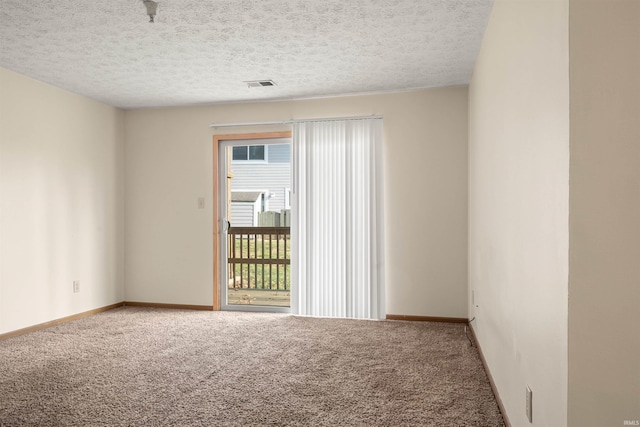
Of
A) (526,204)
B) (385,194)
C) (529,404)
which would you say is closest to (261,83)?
(385,194)

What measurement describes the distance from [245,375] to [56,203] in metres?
2.78

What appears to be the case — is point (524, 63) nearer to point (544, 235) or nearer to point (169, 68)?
point (544, 235)

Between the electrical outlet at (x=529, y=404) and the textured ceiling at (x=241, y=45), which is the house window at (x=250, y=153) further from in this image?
the electrical outlet at (x=529, y=404)

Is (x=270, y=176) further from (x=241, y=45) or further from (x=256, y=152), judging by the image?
(x=241, y=45)

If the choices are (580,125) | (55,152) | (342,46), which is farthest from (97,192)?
(580,125)

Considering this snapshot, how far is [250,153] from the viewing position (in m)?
5.11

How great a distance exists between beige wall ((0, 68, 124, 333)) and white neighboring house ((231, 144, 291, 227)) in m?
1.41

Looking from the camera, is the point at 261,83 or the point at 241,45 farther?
the point at 261,83

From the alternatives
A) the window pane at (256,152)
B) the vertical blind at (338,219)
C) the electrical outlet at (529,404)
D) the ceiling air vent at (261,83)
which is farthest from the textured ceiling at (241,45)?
the electrical outlet at (529,404)

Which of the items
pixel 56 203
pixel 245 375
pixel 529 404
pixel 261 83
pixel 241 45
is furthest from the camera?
pixel 56 203

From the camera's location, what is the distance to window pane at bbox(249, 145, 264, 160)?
200 inches

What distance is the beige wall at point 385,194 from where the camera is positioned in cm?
445

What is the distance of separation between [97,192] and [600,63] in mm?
4940

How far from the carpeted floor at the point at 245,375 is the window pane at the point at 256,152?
1835 millimetres
